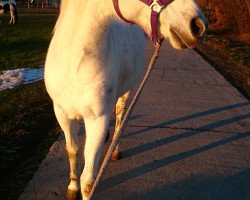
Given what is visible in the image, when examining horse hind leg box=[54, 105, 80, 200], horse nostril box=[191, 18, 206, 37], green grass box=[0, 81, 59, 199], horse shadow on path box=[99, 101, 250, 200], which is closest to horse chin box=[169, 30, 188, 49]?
horse nostril box=[191, 18, 206, 37]

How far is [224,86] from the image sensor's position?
8.79 metres

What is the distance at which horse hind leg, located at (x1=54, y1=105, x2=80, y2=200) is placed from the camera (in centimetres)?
347

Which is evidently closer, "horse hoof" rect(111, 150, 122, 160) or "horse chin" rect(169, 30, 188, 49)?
"horse chin" rect(169, 30, 188, 49)

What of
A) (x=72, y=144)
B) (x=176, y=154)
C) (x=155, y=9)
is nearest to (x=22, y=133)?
(x=72, y=144)

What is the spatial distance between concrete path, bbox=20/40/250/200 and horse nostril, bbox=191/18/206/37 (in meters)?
1.30

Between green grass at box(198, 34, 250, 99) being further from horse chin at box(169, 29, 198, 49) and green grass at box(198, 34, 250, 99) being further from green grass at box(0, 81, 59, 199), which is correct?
horse chin at box(169, 29, 198, 49)

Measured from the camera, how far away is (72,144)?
12.3 ft

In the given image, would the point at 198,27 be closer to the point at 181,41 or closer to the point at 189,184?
the point at 181,41

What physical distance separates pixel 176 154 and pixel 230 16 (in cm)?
1545

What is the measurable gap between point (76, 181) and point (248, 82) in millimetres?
6608

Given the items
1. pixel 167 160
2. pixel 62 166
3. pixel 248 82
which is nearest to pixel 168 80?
pixel 248 82

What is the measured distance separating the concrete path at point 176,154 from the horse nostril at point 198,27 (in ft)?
4.26

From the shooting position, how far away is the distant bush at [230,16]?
696 inches

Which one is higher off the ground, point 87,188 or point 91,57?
point 91,57
